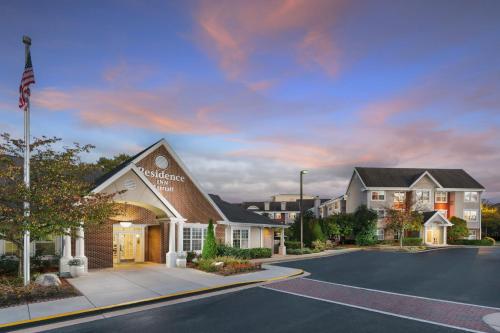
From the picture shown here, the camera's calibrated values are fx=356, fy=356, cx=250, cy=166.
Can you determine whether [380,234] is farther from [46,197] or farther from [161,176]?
[46,197]

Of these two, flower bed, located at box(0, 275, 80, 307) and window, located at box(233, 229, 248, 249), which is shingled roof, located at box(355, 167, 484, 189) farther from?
flower bed, located at box(0, 275, 80, 307)

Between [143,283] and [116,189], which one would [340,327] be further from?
[116,189]

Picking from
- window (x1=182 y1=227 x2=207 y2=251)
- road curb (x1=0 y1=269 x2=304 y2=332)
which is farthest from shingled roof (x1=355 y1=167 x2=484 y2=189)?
road curb (x1=0 y1=269 x2=304 y2=332)

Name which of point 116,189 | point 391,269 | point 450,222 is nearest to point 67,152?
point 116,189

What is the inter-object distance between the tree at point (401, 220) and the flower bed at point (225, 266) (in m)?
31.0

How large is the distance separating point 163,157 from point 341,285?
1454cm

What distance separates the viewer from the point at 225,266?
20766 millimetres

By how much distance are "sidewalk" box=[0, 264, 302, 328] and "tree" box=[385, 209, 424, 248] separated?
30051 millimetres

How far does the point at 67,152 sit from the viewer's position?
16250mm

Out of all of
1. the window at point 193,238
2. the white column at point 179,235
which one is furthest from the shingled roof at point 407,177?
the white column at point 179,235

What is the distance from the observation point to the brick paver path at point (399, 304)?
1099 cm

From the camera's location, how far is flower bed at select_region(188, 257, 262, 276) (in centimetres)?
1960

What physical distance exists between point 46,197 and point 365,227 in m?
44.4

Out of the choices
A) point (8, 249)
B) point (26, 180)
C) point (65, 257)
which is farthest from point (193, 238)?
point (26, 180)
